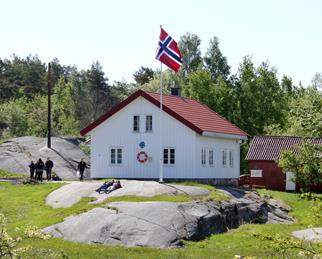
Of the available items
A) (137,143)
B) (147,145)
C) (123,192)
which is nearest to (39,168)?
(137,143)

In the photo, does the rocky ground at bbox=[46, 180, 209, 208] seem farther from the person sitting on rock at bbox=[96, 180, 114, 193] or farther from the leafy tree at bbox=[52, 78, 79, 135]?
the leafy tree at bbox=[52, 78, 79, 135]

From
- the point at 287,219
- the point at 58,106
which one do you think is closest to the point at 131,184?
the point at 287,219

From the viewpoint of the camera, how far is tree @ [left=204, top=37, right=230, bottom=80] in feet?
265

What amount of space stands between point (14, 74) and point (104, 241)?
93.9 meters

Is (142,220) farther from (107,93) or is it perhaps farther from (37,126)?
(107,93)

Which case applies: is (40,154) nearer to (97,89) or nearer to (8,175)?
(8,175)

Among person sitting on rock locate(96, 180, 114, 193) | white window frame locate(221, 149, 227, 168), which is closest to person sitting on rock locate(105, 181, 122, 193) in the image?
person sitting on rock locate(96, 180, 114, 193)

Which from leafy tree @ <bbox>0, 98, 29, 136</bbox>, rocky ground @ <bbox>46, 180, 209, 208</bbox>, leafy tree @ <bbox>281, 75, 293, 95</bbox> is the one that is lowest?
rocky ground @ <bbox>46, 180, 209, 208</bbox>

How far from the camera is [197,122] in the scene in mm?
43312

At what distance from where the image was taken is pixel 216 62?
81188 mm

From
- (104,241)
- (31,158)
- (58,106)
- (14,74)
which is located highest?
(14,74)

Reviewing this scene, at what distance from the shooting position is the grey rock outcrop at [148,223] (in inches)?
1072

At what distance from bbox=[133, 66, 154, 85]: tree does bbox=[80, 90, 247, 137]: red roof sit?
59030 millimetres

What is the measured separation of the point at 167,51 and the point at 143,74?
71376mm
